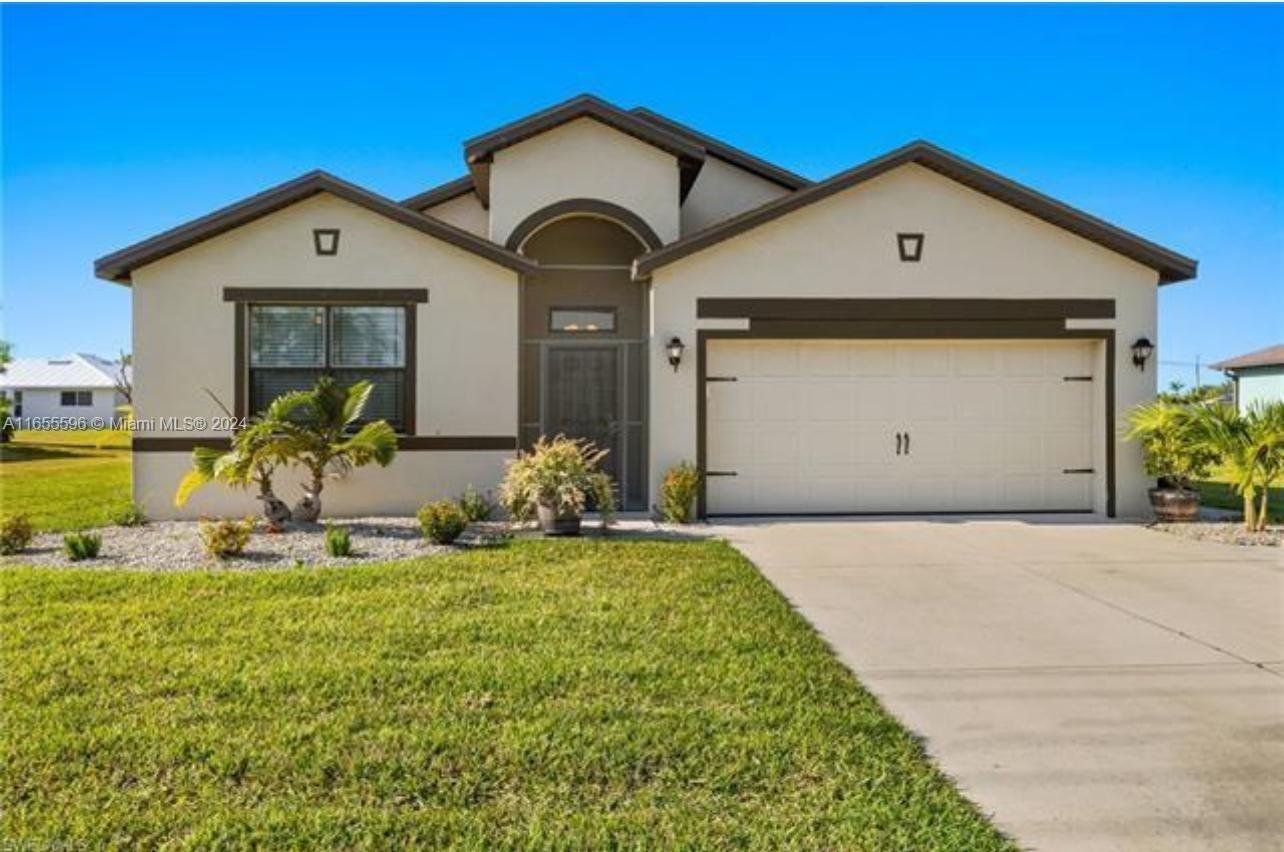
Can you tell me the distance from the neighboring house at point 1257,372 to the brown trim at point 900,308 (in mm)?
21139

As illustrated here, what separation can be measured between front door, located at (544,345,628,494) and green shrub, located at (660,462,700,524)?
1562 millimetres

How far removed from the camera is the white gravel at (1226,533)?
31.1 feet

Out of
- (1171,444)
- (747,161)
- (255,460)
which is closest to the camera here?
(255,460)

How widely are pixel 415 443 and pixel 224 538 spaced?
3.29m

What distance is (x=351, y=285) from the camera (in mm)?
10867

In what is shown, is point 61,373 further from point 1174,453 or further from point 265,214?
point 1174,453

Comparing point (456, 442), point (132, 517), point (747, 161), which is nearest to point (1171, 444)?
point (747, 161)

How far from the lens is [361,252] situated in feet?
35.7

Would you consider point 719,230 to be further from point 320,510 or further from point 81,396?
point 81,396

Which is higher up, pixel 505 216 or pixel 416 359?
pixel 505 216

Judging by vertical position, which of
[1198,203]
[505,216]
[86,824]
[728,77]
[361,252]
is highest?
[728,77]

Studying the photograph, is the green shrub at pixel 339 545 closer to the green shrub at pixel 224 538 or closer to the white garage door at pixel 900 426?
the green shrub at pixel 224 538

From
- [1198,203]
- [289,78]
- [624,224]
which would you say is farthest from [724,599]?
[1198,203]

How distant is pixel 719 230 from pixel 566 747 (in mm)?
8272
